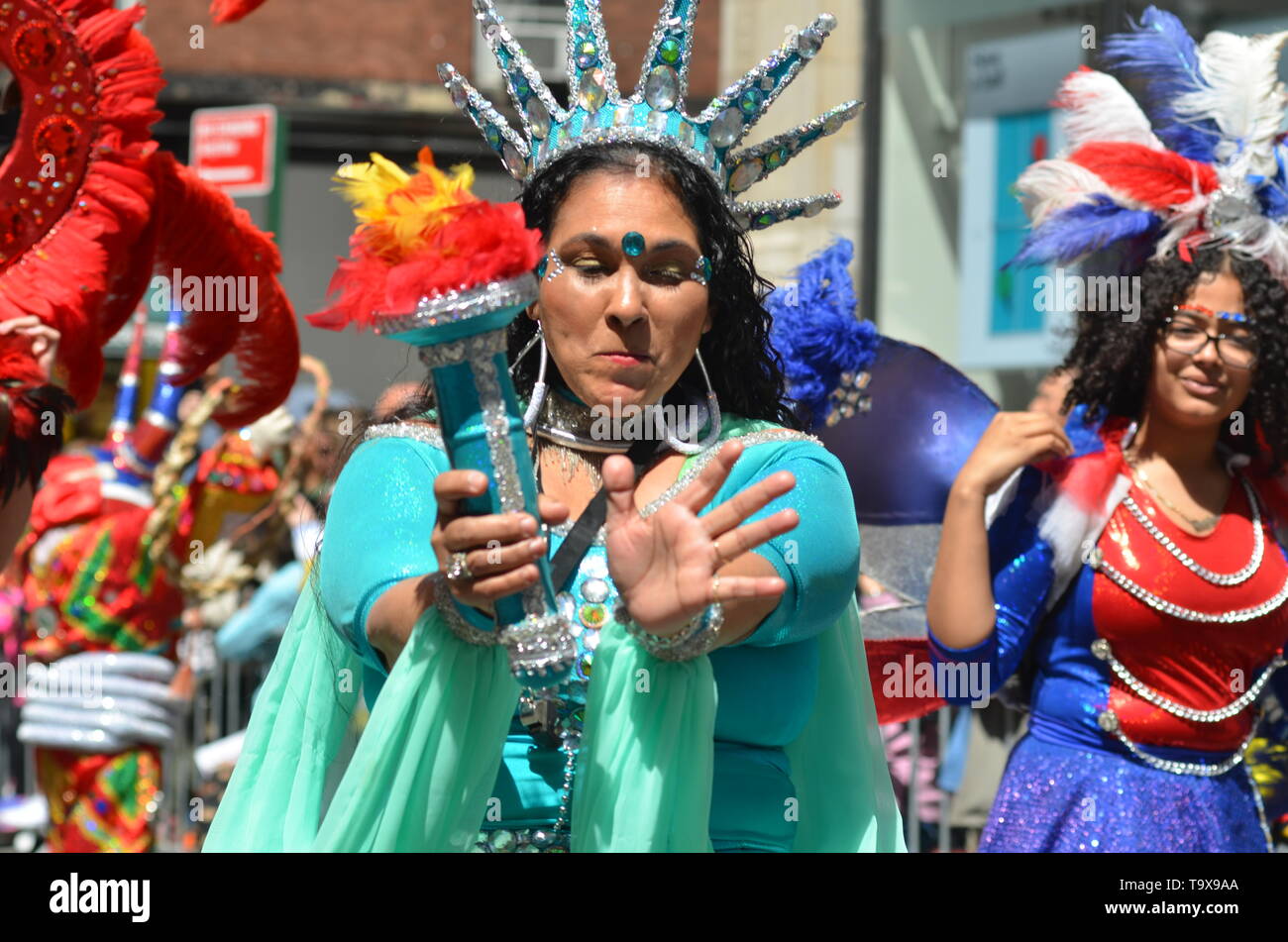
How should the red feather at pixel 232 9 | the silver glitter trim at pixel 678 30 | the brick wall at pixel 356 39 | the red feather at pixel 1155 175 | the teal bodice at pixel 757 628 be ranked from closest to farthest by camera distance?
1. the teal bodice at pixel 757 628
2. the silver glitter trim at pixel 678 30
3. the red feather at pixel 232 9
4. the red feather at pixel 1155 175
5. the brick wall at pixel 356 39

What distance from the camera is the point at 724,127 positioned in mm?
2508

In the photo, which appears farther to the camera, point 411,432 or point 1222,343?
point 1222,343

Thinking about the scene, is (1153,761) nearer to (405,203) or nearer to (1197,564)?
(1197,564)

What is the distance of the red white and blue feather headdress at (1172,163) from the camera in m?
3.49

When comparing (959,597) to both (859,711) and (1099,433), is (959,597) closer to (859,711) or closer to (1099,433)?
(1099,433)

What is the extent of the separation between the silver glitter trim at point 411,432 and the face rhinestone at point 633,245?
0.34 m

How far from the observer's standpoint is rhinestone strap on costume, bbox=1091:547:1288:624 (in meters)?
3.34

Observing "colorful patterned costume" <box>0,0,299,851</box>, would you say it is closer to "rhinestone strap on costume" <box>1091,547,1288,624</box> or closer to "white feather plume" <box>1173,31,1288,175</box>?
"rhinestone strap on costume" <box>1091,547,1288,624</box>

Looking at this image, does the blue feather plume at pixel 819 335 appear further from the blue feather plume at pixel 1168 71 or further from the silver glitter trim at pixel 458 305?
the silver glitter trim at pixel 458 305

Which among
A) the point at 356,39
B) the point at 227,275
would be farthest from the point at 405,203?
the point at 356,39

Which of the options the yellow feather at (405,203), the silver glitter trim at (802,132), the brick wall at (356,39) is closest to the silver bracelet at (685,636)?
the yellow feather at (405,203)

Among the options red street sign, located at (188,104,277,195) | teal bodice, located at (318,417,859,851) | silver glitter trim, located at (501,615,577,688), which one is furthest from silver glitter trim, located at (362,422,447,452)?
red street sign, located at (188,104,277,195)

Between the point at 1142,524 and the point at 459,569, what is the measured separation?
6.16 feet
